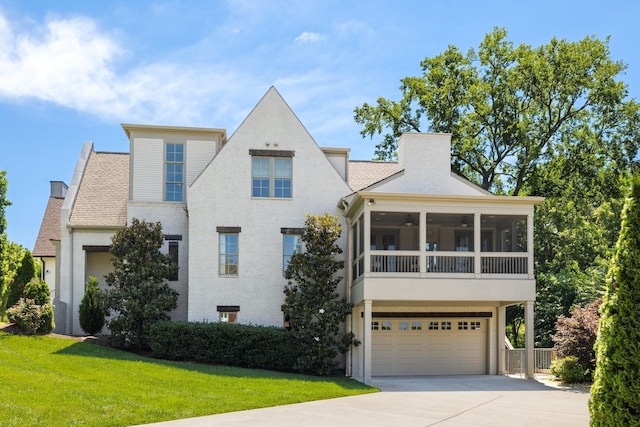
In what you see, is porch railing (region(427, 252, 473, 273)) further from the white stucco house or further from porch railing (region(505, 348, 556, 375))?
porch railing (region(505, 348, 556, 375))

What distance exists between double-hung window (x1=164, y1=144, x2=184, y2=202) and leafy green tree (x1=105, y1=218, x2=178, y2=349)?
1958 millimetres

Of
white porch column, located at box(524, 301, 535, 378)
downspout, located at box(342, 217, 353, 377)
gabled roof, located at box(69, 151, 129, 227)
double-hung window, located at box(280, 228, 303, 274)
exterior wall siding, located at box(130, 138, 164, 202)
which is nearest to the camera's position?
white porch column, located at box(524, 301, 535, 378)

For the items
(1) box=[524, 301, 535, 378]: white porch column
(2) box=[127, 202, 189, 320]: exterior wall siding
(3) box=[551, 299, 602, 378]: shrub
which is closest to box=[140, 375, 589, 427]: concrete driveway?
(3) box=[551, 299, 602, 378]: shrub

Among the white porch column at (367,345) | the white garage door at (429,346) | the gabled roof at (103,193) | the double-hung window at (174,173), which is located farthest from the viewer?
the gabled roof at (103,193)

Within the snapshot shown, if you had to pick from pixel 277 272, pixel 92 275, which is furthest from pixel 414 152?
pixel 92 275

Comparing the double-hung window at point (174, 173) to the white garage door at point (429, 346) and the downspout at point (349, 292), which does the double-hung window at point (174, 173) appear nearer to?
the downspout at point (349, 292)

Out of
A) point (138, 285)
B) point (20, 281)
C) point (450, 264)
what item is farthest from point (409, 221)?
point (20, 281)

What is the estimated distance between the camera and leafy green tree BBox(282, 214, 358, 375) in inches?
918

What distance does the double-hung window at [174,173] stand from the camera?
27172 millimetres

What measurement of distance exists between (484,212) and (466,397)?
7.05 metres

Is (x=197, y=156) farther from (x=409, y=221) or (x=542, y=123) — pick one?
(x=542, y=123)

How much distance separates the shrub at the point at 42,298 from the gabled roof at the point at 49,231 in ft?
31.5

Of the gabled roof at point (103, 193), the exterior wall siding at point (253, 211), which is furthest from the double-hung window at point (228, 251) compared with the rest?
the gabled roof at point (103, 193)

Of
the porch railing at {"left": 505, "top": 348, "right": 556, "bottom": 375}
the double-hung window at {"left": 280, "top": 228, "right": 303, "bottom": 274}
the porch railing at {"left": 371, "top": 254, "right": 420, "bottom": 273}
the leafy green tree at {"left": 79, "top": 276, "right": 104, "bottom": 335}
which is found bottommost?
the porch railing at {"left": 505, "top": 348, "right": 556, "bottom": 375}
